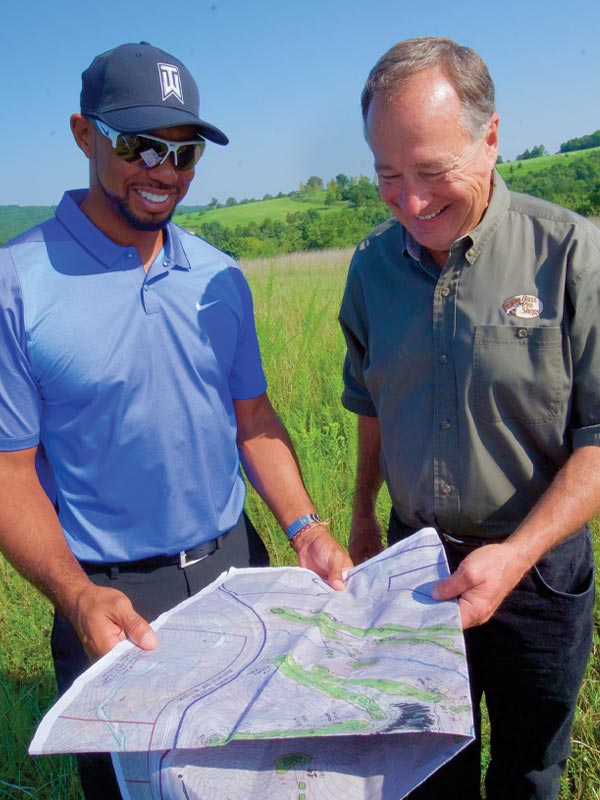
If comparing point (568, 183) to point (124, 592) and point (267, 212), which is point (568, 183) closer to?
point (267, 212)

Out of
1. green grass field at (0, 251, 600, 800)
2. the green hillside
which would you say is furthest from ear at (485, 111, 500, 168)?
the green hillside

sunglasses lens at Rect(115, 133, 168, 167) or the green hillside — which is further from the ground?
the green hillside

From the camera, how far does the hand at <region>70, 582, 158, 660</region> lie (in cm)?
135

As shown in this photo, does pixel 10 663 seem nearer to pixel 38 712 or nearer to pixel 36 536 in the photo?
pixel 38 712

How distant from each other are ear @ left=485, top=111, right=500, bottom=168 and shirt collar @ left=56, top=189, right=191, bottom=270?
0.87 metres

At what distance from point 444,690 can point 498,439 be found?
2.78 ft

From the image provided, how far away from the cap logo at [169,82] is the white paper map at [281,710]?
1.37m

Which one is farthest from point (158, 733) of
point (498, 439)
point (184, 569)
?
point (498, 439)

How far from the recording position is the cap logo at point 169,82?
1.83m

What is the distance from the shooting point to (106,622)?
1.43 meters

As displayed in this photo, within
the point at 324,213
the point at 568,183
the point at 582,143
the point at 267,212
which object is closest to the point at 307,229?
the point at 324,213

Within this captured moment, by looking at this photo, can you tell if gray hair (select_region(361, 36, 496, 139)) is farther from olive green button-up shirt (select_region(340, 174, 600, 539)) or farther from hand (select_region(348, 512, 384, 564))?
hand (select_region(348, 512, 384, 564))

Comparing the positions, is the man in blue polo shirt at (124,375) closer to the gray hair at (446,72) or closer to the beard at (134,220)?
the beard at (134,220)

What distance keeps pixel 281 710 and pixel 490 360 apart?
3.37 ft
